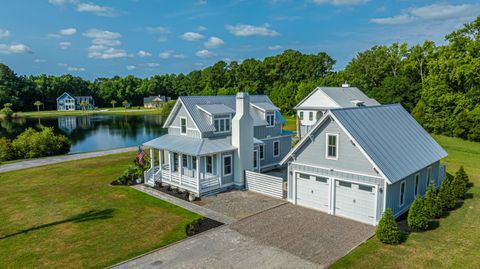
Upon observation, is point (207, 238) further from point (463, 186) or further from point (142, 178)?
point (463, 186)

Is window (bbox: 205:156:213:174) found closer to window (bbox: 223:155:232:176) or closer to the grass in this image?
window (bbox: 223:155:232:176)

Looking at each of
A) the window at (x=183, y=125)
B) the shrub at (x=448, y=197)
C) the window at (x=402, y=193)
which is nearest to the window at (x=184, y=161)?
the window at (x=183, y=125)

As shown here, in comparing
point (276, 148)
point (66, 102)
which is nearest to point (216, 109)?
point (276, 148)

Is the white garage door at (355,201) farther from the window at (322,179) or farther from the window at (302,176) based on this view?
the window at (302,176)

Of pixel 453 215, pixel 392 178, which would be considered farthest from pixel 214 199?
pixel 453 215

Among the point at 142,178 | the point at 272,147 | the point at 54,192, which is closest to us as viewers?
the point at 54,192

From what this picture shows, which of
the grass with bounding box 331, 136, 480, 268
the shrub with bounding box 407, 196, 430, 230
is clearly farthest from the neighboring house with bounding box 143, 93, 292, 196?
the shrub with bounding box 407, 196, 430, 230

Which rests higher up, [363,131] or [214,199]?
[363,131]
